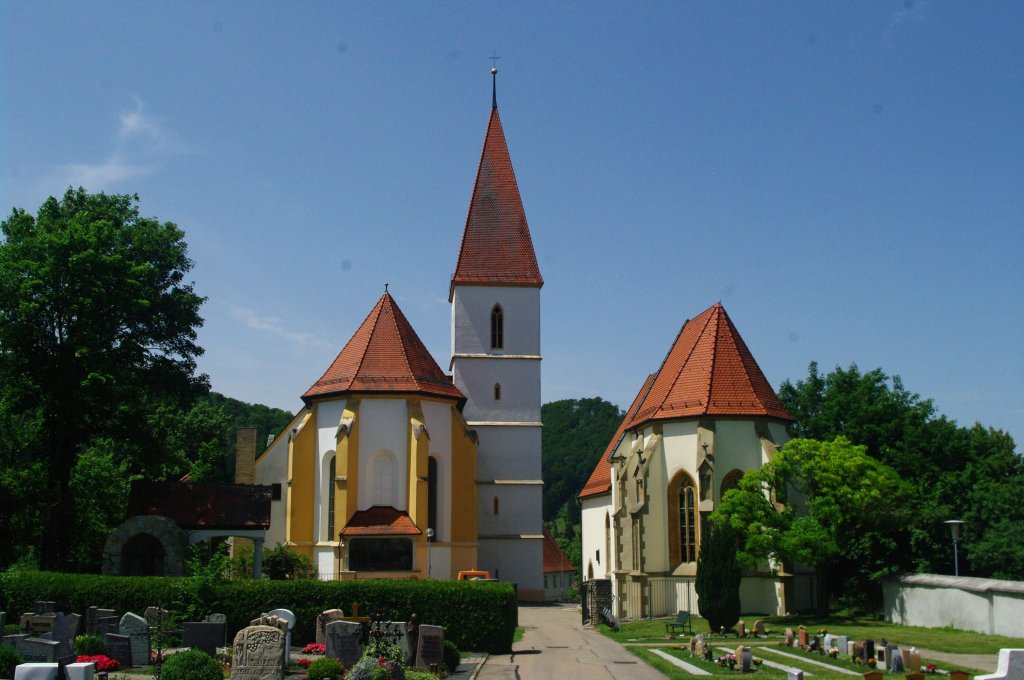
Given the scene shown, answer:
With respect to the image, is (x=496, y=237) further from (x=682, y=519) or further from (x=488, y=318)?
(x=682, y=519)

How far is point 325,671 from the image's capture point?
57.0 feet

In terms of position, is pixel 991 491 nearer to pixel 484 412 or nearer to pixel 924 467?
pixel 924 467

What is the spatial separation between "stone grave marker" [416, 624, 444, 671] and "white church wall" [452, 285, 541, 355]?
27149 mm

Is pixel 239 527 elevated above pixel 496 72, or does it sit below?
below

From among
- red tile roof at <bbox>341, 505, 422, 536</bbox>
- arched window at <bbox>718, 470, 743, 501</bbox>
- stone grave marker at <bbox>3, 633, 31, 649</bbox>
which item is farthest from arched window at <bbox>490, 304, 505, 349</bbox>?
stone grave marker at <bbox>3, 633, 31, 649</bbox>

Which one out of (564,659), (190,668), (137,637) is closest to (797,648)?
(564,659)

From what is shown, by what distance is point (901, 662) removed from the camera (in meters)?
19.6

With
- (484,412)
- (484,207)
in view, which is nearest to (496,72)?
(484,207)

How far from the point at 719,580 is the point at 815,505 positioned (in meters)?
4.75

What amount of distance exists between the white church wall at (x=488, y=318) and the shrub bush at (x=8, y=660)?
1182 inches

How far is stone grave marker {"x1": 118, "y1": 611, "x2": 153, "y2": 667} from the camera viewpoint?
788 inches

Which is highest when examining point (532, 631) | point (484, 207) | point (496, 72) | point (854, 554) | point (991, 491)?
point (496, 72)

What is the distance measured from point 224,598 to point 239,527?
6897 millimetres

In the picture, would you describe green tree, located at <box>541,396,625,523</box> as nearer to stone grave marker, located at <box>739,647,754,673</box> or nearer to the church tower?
the church tower
